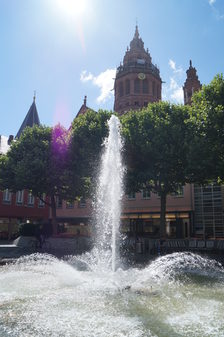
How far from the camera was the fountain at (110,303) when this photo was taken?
568 cm

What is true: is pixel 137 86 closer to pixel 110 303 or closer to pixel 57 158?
pixel 57 158

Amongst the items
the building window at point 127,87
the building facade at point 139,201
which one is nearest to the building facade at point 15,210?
the building facade at point 139,201

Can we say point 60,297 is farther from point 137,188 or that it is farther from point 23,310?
point 137,188

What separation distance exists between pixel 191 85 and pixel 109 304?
154 ft

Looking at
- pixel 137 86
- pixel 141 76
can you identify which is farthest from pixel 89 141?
pixel 141 76

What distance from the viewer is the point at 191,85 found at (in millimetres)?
49562

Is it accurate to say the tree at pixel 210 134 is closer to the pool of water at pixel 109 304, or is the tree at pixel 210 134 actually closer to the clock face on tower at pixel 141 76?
the pool of water at pixel 109 304

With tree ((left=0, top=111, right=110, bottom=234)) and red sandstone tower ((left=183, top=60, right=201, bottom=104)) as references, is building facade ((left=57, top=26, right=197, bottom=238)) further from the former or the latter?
tree ((left=0, top=111, right=110, bottom=234))

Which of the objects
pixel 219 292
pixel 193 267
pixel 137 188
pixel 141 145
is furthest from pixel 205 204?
pixel 219 292

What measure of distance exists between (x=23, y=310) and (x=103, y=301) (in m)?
1.89

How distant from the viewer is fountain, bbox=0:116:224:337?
5.68 meters

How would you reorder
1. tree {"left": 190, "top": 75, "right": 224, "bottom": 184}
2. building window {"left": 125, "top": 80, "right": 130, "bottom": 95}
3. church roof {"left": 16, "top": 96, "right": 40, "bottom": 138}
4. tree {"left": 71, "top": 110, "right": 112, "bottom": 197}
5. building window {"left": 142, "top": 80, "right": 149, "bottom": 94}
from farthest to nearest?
church roof {"left": 16, "top": 96, "right": 40, "bottom": 138}, building window {"left": 125, "top": 80, "right": 130, "bottom": 95}, building window {"left": 142, "top": 80, "right": 149, "bottom": 94}, tree {"left": 71, "top": 110, "right": 112, "bottom": 197}, tree {"left": 190, "top": 75, "right": 224, "bottom": 184}

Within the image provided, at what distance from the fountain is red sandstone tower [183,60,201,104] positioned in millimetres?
40235

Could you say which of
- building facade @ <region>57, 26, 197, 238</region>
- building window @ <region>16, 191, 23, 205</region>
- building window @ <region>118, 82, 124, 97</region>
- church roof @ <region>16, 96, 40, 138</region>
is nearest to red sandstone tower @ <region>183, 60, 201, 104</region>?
building facade @ <region>57, 26, 197, 238</region>
